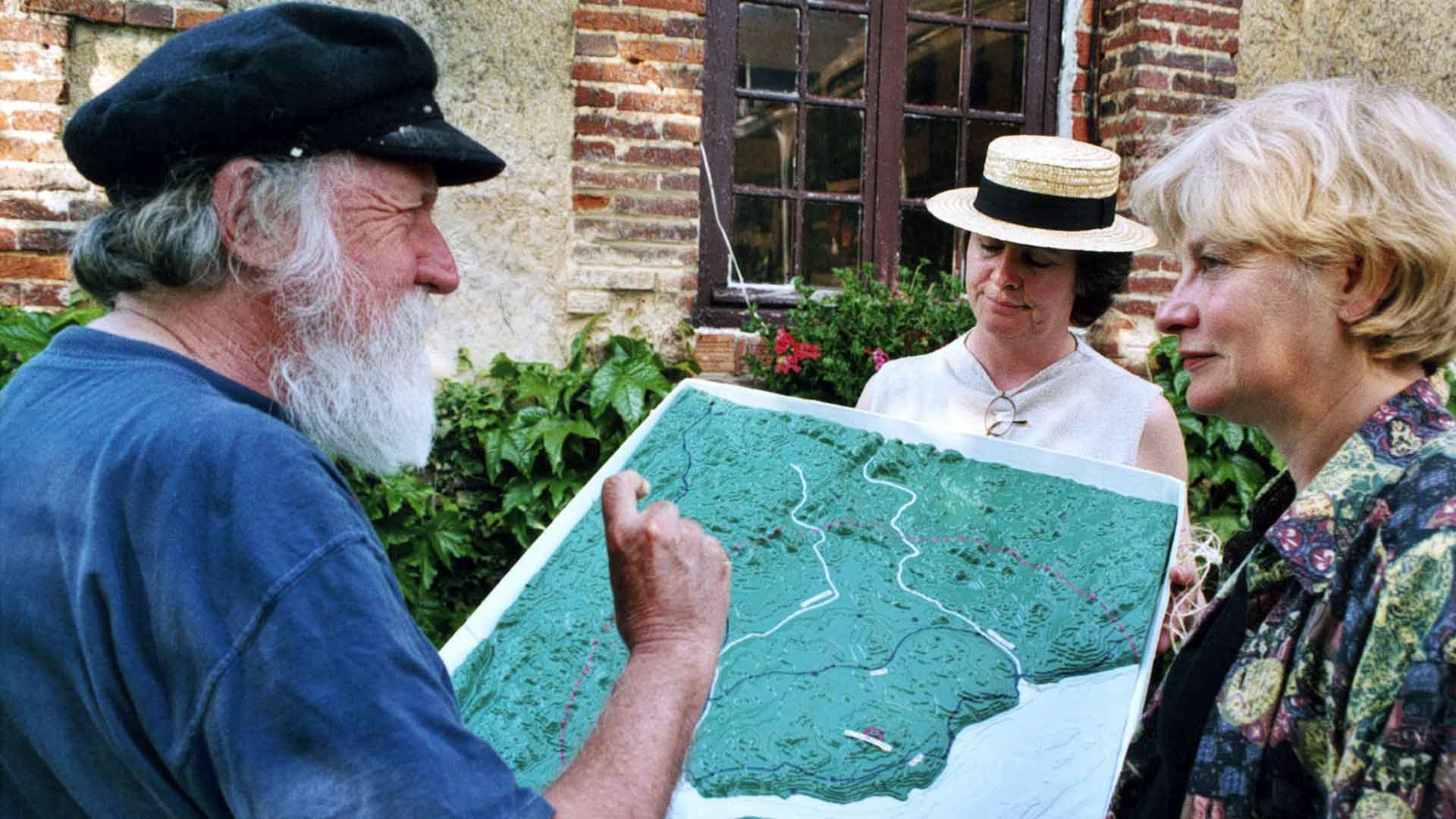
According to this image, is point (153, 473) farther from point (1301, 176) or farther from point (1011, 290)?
point (1011, 290)

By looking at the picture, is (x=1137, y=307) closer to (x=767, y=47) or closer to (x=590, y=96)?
(x=767, y=47)

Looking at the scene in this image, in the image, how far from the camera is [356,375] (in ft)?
4.79

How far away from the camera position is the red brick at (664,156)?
441cm

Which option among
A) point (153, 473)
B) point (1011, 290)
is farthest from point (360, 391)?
point (1011, 290)

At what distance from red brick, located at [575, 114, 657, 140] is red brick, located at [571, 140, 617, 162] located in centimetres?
3

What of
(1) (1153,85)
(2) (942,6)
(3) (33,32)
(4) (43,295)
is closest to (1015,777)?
(4) (43,295)

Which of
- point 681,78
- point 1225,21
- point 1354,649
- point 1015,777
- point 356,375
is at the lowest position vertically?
point 1015,777

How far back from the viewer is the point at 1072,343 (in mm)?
2758

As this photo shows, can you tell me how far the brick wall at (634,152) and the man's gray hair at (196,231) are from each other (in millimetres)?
2966

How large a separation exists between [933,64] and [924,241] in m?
0.77

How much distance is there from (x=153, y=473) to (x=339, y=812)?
14.4 inches

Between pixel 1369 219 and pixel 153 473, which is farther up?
pixel 1369 219

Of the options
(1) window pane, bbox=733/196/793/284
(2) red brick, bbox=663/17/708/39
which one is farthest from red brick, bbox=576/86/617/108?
(1) window pane, bbox=733/196/793/284

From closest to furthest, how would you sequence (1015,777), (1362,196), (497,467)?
(1362,196) → (1015,777) → (497,467)
